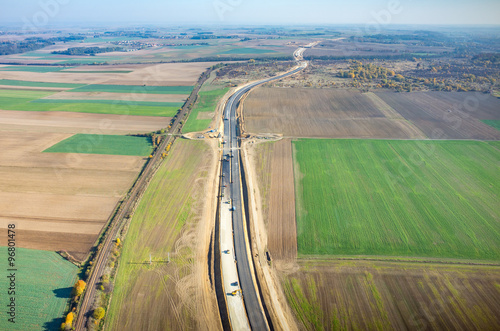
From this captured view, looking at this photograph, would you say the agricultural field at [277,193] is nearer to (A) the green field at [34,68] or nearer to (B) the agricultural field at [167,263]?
(B) the agricultural field at [167,263]

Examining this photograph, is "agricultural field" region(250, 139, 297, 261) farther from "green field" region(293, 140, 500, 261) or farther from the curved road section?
the curved road section

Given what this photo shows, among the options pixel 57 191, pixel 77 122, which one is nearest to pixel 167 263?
pixel 57 191

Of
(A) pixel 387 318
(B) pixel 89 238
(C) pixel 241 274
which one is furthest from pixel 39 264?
(A) pixel 387 318

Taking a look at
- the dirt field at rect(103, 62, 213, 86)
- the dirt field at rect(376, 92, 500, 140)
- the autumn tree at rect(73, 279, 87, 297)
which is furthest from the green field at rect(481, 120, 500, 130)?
the dirt field at rect(103, 62, 213, 86)

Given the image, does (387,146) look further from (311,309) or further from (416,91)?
(416,91)

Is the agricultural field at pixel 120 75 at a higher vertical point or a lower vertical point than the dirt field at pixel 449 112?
higher

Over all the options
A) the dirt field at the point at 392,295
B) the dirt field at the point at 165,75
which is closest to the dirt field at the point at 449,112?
the dirt field at the point at 392,295
